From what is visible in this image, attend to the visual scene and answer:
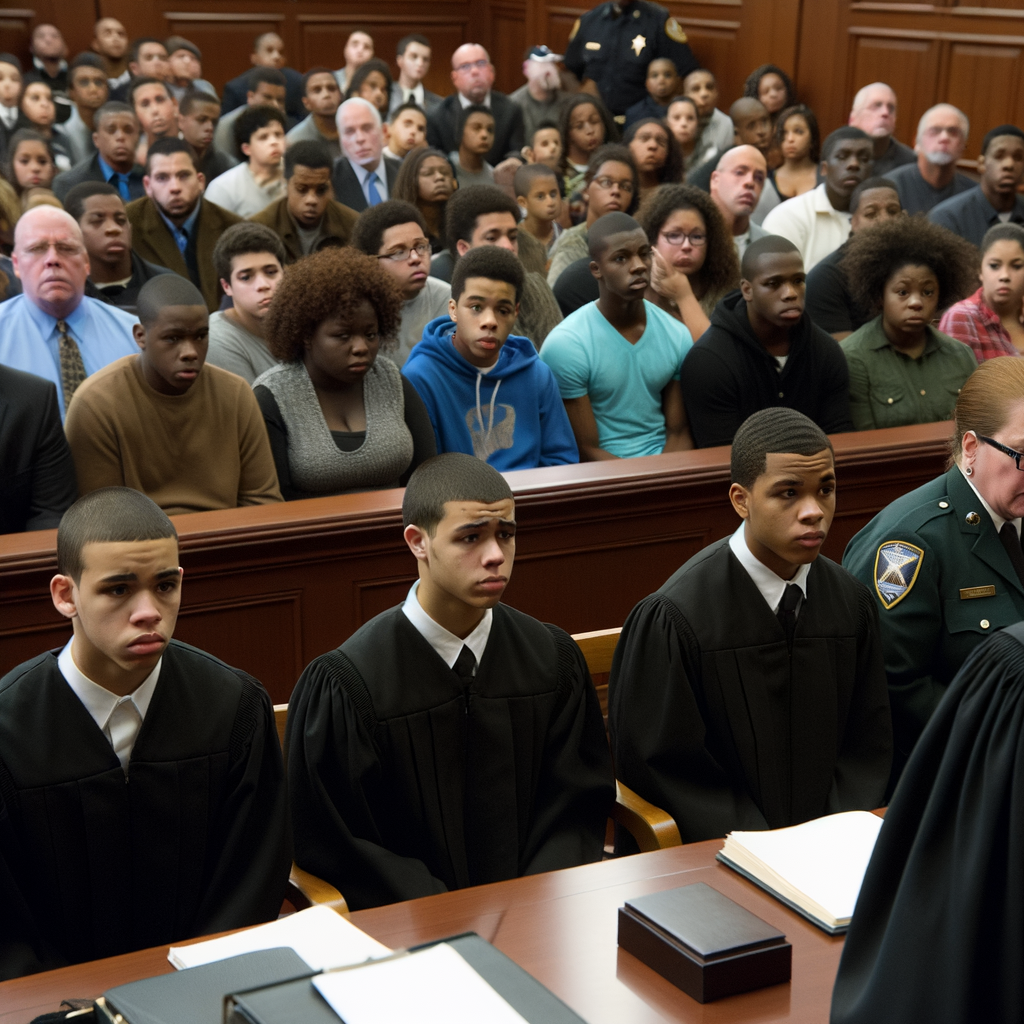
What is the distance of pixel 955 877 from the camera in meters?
1.45

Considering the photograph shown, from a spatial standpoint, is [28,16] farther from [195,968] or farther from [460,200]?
[195,968]

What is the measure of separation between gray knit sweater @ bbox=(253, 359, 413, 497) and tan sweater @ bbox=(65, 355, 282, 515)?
0.11 meters

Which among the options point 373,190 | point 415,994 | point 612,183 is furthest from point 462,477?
point 373,190

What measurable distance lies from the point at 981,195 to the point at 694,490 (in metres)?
4.22

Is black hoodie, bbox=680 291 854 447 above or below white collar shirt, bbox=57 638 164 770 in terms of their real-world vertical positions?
above

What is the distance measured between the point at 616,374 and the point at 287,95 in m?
7.17

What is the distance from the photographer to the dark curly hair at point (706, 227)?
18.3ft

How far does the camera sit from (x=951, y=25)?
30.5 ft

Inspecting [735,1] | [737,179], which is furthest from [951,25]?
[737,179]

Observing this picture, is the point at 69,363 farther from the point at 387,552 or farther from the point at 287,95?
the point at 287,95

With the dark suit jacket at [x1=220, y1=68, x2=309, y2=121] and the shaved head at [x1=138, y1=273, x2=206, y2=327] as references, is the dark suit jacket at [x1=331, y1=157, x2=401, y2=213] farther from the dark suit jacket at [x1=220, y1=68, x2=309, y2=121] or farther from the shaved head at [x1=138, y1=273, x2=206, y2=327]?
the shaved head at [x1=138, y1=273, x2=206, y2=327]

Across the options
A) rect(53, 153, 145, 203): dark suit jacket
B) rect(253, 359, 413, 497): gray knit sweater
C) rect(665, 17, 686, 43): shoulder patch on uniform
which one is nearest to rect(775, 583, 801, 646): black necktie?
rect(253, 359, 413, 497): gray knit sweater

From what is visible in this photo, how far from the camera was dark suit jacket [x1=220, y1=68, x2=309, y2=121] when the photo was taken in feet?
35.5

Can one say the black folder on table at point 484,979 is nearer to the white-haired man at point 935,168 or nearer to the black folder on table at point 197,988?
the black folder on table at point 197,988
